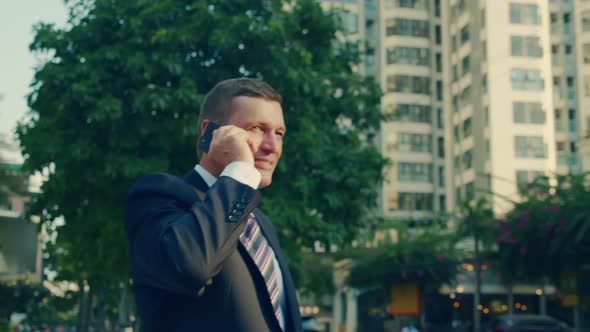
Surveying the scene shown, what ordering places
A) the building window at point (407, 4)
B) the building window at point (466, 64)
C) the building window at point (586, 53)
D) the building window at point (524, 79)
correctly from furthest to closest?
the building window at point (407, 4)
the building window at point (466, 64)
the building window at point (586, 53)
the building window at point (524, 79)

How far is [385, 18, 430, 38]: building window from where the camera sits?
72562mm

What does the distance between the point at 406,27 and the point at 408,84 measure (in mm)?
5156

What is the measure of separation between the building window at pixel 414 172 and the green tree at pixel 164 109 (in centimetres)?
5330

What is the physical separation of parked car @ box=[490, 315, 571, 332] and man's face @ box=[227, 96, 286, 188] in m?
32.0

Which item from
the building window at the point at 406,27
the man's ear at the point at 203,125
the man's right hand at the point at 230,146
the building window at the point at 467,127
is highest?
the building window at the point at 406,27

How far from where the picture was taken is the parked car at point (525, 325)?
1295 inches

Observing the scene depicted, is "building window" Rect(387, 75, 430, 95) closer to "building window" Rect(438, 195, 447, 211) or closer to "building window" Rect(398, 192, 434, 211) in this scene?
"building window" Rect(398, 192, 434, 211)

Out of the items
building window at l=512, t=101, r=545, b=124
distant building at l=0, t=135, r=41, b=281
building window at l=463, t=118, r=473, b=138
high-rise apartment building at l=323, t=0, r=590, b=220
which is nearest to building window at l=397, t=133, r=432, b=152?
high-rise apartment building at l=323, t=0, r=590, b=220

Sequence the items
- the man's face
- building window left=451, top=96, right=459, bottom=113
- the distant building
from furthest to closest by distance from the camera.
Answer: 1. building window left=451, top=96, right=459, bottom=113
2. the distant building
3. the man's face

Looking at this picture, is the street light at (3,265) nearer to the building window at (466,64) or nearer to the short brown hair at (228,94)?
the short brown hair at (228,94)

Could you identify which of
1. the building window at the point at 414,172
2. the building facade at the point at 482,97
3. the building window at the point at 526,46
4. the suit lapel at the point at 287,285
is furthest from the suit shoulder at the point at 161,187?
the building window at the point at 414,172

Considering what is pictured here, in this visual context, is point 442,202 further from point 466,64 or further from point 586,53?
point 586,53

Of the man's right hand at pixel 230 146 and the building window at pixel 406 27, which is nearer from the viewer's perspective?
the man's right hand at pixel 230 146

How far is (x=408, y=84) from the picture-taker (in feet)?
236
